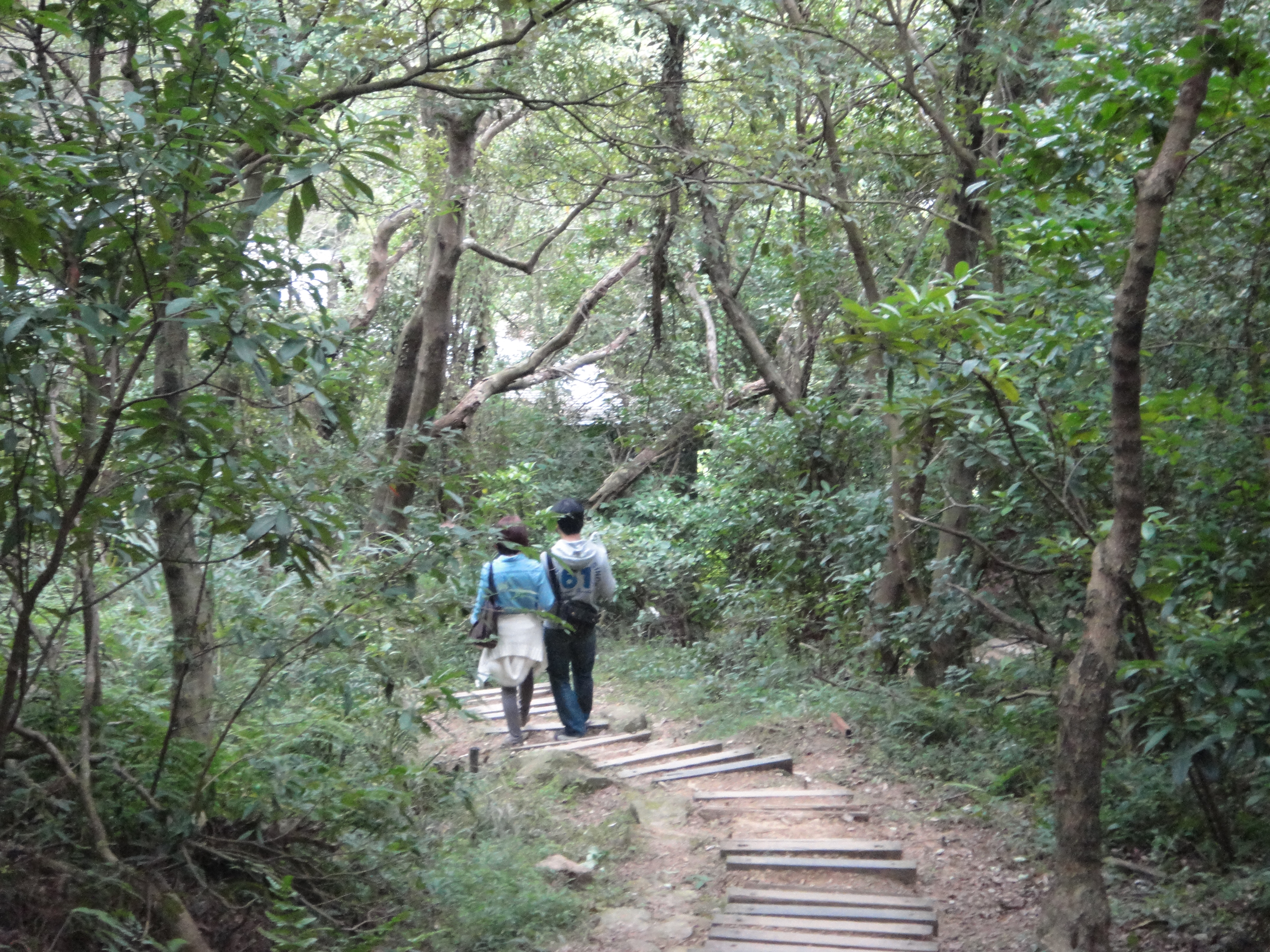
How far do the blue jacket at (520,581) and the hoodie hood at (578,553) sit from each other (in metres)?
0.20

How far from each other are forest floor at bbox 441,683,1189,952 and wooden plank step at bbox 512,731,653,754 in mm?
189

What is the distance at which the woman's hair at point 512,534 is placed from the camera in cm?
543

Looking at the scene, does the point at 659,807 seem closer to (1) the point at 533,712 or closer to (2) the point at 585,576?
(2) the point at 585,576

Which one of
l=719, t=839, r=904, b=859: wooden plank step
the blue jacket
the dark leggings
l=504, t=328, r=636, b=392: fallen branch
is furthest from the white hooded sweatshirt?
l=504, t=328, r=636, b=392: fallen branch

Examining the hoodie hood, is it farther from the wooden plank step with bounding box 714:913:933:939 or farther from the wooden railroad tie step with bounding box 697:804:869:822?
the wooden plank step with bounding box 714:913:933:939

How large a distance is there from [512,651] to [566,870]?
8.28 feet

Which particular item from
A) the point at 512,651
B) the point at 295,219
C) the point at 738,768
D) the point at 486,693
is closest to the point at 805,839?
the point at 738,768

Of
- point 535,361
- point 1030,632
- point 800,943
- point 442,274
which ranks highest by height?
point 442,274

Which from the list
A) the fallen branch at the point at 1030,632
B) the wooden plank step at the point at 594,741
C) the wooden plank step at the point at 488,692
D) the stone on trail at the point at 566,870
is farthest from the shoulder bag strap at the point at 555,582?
the fallen branch at the point at 1030,632

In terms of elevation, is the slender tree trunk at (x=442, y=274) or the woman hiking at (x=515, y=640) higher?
the slender tree trunk at (x=442, y=274)

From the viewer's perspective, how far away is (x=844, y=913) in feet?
16.8

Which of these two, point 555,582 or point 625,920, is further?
point 555,582

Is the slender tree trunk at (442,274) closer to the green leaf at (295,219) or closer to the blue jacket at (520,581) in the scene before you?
the blue jacket at (520,581)

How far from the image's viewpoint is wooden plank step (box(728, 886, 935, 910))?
5.22m
